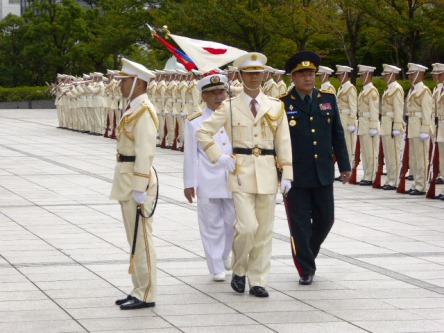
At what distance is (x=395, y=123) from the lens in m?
17.4

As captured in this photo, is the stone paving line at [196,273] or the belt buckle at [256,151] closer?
the stone paving line at [196,273]

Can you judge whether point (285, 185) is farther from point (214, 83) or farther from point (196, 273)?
point (196, 273)

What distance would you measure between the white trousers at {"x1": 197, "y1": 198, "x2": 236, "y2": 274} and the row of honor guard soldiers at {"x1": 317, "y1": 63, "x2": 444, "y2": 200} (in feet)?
22.9

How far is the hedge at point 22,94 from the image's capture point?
59.1 meters

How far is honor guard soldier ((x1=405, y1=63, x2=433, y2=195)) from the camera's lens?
54.0 ft

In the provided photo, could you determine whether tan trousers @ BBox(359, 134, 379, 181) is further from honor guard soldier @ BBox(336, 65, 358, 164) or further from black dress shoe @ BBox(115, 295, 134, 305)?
black dress shoe @ BBox(115, 295, 134, 305)

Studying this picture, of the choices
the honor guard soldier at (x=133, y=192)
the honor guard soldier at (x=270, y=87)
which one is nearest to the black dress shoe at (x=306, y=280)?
the honor guard soldier at (x=133, y=192)

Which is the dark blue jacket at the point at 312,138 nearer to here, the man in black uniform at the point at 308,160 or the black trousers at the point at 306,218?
the man in black uniform at the point at 308,160

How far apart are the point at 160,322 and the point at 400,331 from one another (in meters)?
1.61

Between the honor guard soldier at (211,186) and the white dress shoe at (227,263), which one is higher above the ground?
the honor guard soldier at (211,186)

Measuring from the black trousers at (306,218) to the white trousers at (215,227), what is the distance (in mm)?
582

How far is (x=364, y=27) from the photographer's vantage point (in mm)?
36156

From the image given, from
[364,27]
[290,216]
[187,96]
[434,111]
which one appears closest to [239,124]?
[290,216]

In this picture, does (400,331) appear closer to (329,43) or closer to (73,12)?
(329,43)
